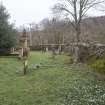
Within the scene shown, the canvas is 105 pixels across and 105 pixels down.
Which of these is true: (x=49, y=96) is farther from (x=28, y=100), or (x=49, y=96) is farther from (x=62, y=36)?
(x=62, y=36)

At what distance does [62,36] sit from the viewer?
54.1m

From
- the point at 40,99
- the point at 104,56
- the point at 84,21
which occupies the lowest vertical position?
the point at 40,99

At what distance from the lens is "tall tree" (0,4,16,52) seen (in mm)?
26312

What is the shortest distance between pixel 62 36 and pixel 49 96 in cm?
4652

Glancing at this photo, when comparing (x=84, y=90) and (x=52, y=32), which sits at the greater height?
(x=52, y=32)

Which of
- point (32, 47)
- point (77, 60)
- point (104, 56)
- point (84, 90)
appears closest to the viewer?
point (84, 90)

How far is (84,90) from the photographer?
8.23 m

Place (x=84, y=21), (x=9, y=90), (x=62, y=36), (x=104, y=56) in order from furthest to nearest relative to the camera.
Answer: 1. (x=62, y=36)
2. (x=84, y=21)
3. (x=104, y=56)
4. (x=9, y=90)

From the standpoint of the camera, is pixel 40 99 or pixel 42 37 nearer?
pixel 40 99

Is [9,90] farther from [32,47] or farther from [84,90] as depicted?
[32,47]

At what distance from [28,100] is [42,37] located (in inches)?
2182

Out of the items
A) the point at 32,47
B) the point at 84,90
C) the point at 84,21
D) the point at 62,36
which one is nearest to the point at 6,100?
the point at 84,90

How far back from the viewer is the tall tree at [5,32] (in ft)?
86.3

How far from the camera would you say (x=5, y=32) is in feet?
87.0
